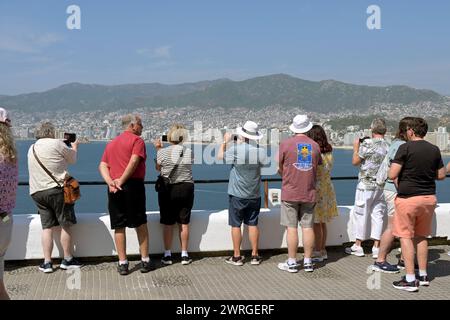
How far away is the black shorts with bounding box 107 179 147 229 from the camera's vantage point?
515 centimetres

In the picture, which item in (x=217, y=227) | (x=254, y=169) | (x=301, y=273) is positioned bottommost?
(x=301, y=273)

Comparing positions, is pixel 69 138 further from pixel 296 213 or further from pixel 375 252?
pixel 375 252

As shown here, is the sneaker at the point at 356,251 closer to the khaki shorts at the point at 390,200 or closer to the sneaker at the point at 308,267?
the khaki shorts at the point at 390,200

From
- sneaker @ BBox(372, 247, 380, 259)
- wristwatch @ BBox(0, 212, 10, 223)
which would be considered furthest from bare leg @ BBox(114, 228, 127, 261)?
sneaker @ BBox(372, 247, 380, 259)

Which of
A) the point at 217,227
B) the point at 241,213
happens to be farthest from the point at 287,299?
the point at 217,227

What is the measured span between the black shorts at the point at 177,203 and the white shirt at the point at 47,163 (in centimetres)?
113

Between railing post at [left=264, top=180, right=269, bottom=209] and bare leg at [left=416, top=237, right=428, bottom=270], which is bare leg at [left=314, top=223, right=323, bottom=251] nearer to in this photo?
railing post at [left=264, top=180, right=269, bottom=209]

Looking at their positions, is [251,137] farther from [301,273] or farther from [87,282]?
[87,282]

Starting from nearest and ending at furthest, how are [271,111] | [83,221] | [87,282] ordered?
1. [87,282]
2. [83,221]
3. [271,111]

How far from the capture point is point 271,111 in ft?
572
